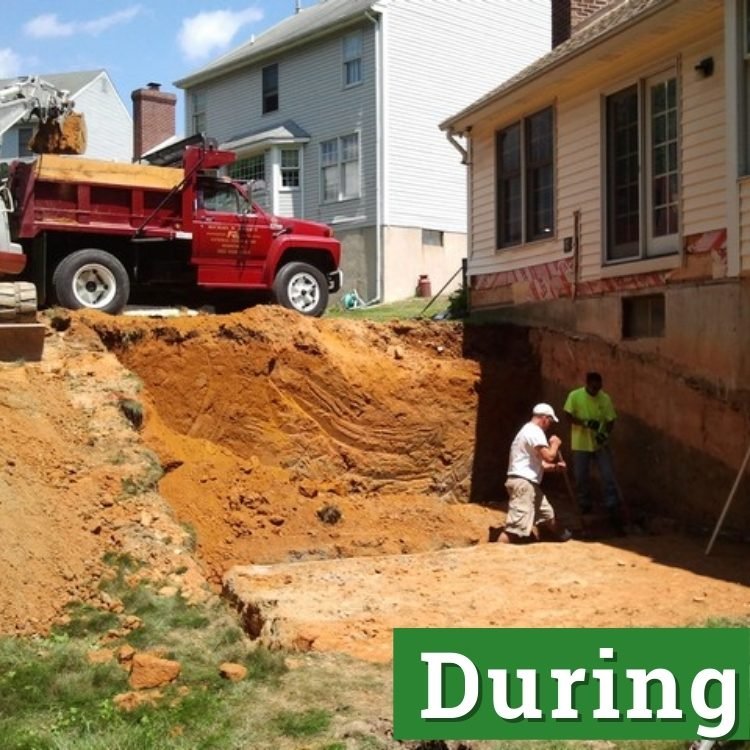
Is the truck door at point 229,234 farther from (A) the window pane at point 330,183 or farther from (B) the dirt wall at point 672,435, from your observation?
(A) the window pane at point 330,183

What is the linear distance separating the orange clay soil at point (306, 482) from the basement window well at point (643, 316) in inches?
104

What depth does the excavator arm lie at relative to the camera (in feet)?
49.6

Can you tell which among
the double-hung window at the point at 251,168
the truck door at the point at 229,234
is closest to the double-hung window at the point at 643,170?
the truck door at the point at 229,234

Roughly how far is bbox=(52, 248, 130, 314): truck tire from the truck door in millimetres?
1325

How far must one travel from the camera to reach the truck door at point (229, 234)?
1599 centimetres

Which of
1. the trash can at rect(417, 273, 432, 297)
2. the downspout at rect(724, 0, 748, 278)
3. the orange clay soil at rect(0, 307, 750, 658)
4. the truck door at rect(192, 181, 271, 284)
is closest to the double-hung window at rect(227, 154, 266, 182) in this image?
the trash can at rect(417, 273, 432, 297)

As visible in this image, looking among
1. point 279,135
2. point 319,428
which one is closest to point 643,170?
point 319,428

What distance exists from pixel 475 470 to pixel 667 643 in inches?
371

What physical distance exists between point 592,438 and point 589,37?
17.4ft

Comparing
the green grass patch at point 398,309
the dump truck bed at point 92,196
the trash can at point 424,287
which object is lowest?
the green grass patch at point 398,309

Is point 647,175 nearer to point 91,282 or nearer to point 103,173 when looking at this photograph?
point 103,173

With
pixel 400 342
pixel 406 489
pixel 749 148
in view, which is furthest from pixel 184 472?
pixel 749 148

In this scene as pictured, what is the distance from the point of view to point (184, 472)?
12.9 metres

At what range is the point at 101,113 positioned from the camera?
44.0m
